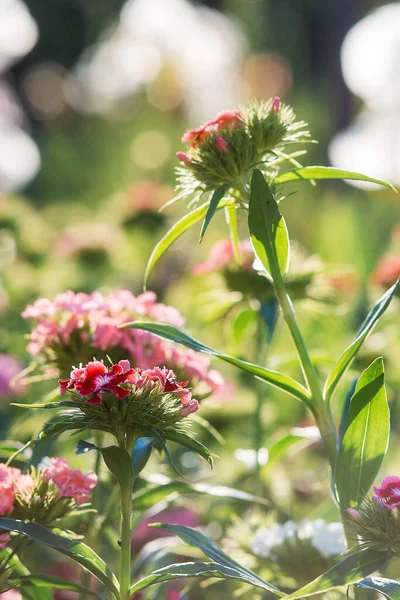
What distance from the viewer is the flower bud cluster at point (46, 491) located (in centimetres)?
89

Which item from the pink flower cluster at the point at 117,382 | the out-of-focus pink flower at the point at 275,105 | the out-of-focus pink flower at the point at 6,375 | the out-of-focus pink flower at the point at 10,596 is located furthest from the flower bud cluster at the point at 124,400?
the out-of-focus pink flower at the point at 6,375

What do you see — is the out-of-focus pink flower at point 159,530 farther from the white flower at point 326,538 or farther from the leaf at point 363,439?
the leaf at point 363,439

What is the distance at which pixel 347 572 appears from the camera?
0.78m

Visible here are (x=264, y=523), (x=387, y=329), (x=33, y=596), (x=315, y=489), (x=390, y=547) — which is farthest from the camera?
(x=387, y=329)

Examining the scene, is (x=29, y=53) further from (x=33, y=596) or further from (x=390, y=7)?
(x=33, y=596)

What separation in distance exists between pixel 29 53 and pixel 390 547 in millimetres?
7725

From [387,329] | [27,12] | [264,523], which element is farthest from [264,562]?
[27,12]

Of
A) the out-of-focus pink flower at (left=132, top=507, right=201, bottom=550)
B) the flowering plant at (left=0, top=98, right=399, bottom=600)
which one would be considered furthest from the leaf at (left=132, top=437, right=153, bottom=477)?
the out-of-focus pink flower at (left=132, top=507, right=201, bottom=550)

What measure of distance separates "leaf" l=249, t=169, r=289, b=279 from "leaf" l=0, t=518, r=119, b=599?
37 cm

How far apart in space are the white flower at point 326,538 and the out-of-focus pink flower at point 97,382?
0.46 m

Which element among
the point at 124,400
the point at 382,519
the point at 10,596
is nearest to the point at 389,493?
the point at 382,519

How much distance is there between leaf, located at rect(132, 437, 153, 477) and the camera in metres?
0.85

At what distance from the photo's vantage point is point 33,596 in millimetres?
979

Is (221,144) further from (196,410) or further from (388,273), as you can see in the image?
(388,273)
